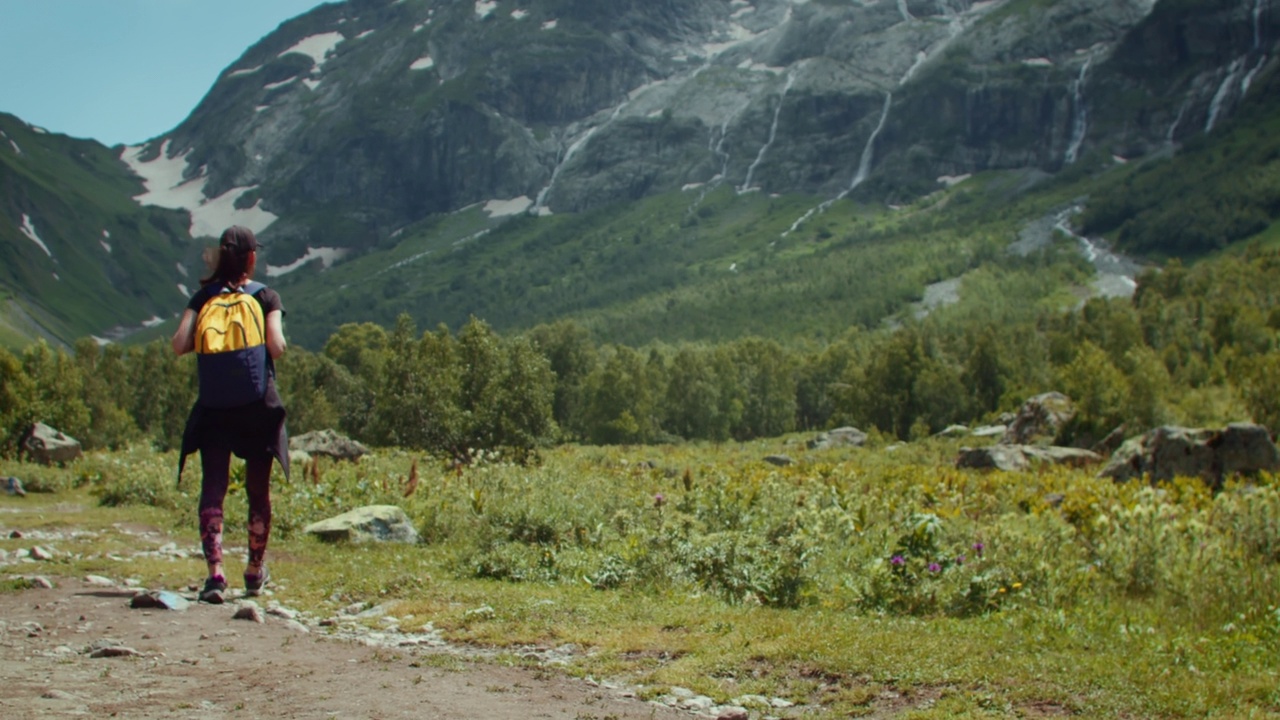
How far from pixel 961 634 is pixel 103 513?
17455 mm

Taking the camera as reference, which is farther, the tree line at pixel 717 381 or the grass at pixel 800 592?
the tree line at pixel 717 381

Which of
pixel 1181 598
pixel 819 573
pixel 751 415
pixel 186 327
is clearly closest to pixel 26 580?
pixel 186 327

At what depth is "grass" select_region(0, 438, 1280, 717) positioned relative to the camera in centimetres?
630

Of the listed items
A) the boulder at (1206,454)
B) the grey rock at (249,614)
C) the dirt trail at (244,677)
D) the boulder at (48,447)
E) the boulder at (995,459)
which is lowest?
the boulder at (995,459)

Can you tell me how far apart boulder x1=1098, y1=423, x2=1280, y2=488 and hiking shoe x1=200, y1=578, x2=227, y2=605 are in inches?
1119

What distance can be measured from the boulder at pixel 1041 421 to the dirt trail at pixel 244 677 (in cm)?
5378

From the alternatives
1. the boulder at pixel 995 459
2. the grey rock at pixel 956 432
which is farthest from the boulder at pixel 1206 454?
the grey rock at pixel 956 432

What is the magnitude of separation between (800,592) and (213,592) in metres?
5.80

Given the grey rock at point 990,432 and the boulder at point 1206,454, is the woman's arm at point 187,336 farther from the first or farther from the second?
the grey rock at point 990,432

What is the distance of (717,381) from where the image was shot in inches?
4058

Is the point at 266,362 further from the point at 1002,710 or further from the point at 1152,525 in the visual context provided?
the point at 1152,525

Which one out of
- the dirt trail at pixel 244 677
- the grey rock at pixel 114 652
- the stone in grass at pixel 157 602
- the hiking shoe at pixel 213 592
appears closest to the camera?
the dirt trail at pixel 244 677

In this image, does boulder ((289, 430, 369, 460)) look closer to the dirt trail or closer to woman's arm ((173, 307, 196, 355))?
woman's arm ((173, 307, 196, 355))

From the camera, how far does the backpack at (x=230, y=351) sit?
779 centimetres
